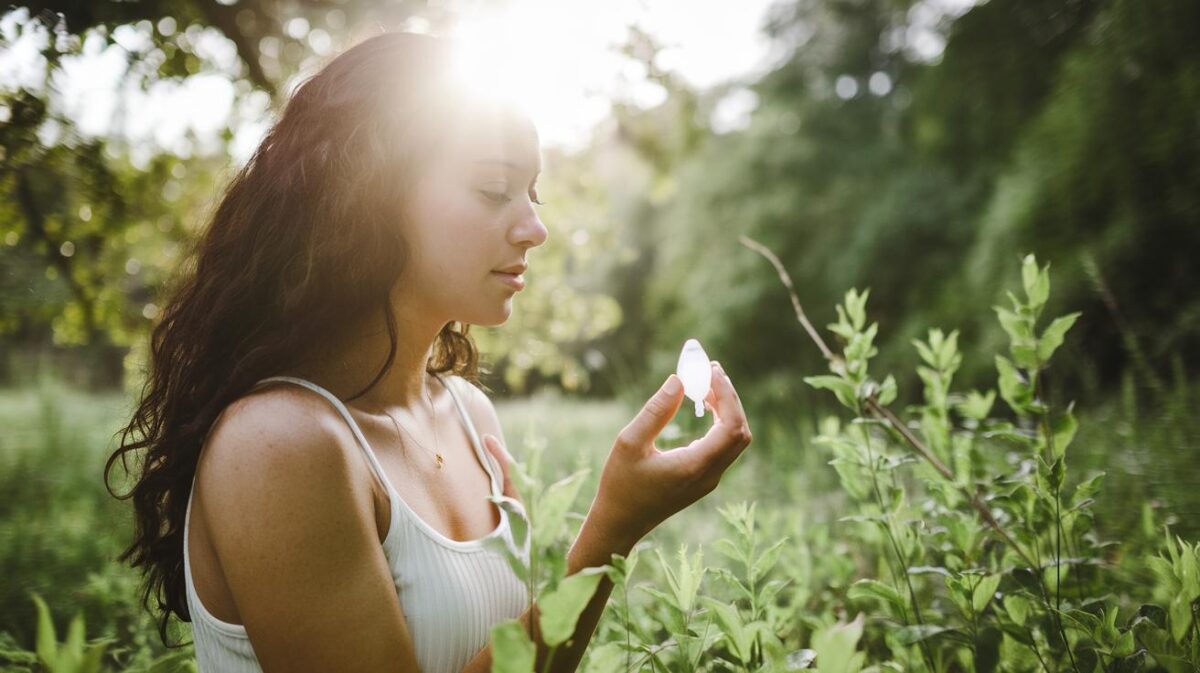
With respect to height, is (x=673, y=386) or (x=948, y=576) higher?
(x=673, y=386)

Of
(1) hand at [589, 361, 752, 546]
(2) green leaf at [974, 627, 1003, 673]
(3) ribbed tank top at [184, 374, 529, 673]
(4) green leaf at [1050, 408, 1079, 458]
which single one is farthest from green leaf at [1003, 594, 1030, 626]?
(3) ribbed tank top at [184, 374, 529, 673]

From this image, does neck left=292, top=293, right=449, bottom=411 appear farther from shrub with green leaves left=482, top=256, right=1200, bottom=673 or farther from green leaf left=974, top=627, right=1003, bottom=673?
green leaf left=974, top=627, right=1003, bottom=673

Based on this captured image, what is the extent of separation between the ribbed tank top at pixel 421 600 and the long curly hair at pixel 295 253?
126 millimetres

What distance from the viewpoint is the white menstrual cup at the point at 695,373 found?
1.16 meters

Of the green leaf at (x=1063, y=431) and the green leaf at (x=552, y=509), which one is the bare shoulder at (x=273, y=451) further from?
the green leaf at (x=1063, y=431)

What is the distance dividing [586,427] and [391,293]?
6072 millimetres

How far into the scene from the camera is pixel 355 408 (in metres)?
1.38

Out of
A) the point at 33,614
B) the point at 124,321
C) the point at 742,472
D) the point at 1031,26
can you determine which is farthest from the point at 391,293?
the point at 1031,26

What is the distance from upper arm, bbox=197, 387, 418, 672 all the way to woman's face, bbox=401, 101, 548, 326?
394 millimetres

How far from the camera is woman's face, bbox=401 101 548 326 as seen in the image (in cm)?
136

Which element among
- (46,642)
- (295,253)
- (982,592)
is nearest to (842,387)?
(982,592)

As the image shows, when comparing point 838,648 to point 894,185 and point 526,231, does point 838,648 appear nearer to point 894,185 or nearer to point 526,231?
point 526,231

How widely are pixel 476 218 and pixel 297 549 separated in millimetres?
659

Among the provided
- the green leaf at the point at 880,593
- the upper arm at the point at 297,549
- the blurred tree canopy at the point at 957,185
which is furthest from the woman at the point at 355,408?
the blurred tree canopy at the point at 957,185
